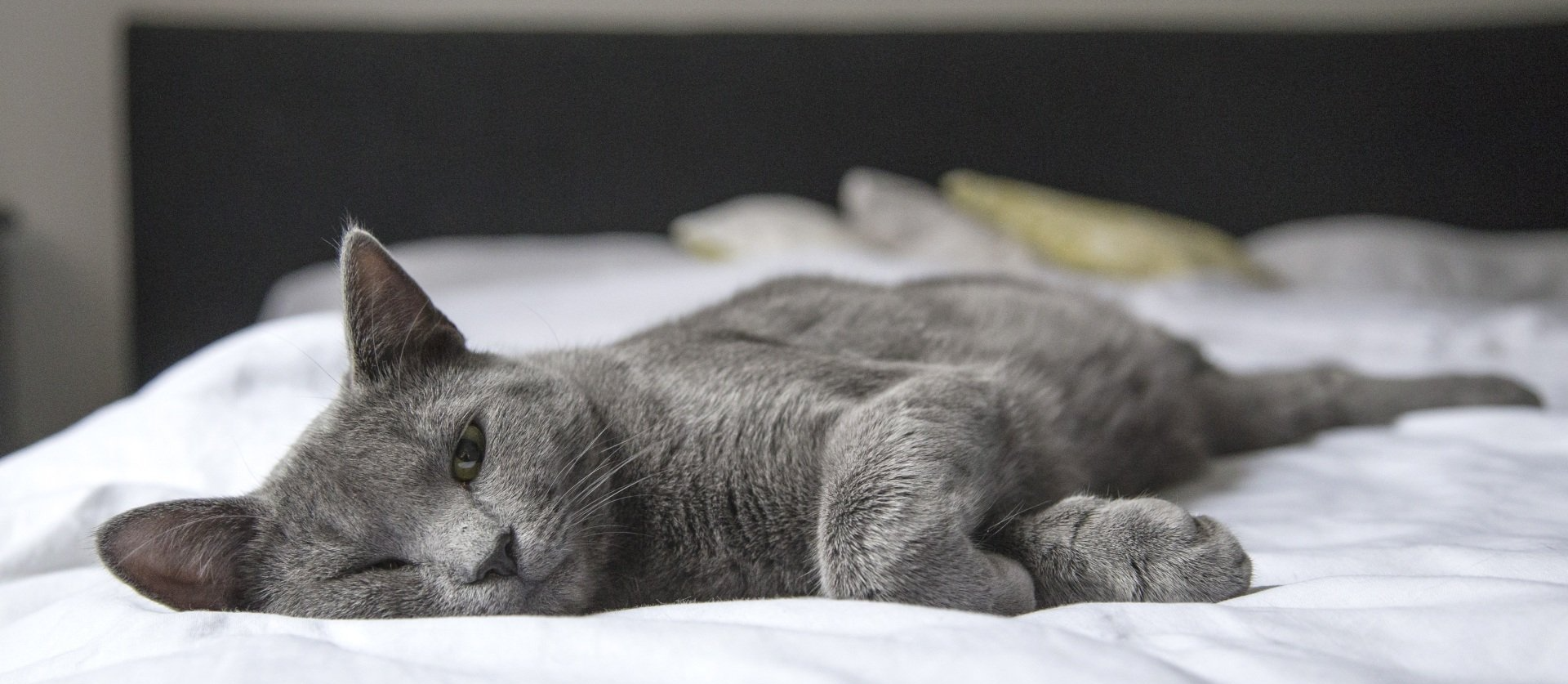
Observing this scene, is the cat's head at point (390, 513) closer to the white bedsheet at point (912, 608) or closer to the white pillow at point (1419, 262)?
the white bedsheet at point (912, 608)

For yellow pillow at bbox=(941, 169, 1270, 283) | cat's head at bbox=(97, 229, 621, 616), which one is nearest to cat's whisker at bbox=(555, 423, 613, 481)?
cat's head at bbox=(97, 229, 621, 616)

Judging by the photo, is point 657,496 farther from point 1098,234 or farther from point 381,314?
point 1098,234

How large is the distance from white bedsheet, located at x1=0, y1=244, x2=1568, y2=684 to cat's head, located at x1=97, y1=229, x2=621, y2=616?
0.06 metres

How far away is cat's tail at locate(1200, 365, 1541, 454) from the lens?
5.10 ft

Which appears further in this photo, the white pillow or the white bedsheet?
the white pillow

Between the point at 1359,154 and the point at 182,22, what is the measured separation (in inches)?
148

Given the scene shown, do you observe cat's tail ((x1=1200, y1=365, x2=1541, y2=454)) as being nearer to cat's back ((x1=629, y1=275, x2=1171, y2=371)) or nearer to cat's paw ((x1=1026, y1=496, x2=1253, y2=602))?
cat's back ((x1=629, y1=275, x2=1171, y2=371))

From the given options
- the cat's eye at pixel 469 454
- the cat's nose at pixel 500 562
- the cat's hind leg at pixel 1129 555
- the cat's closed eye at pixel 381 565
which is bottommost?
the cat's closed eye at pixel 381 565

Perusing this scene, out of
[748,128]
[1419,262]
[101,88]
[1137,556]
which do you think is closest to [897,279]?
[748,128]

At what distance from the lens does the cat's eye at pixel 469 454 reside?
904 millimetres

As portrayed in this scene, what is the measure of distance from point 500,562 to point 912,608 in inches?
13.6

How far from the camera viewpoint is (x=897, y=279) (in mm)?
2225

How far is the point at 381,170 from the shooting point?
3115 mm

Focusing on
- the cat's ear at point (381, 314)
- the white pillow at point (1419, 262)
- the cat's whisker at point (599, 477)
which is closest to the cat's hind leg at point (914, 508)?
the cat's whisker at point (599, 477)
